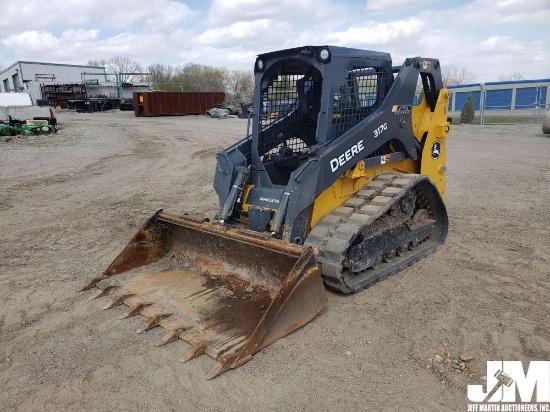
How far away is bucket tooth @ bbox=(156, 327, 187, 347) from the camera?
349cm

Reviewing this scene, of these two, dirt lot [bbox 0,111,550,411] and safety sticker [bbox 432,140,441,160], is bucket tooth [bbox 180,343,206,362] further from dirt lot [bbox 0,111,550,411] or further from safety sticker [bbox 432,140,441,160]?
safety sticker [bbox 432,140,441,160]

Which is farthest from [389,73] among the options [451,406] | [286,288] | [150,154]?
[150,154]

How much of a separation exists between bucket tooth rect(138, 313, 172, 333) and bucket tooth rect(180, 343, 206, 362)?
51 cm

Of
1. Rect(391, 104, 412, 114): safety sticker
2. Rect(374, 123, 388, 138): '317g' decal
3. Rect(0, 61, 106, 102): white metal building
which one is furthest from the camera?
Rect(0, 61, 106, 102): white metal building

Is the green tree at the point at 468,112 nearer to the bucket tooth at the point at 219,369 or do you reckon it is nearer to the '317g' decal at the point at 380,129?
the '317g' decal at the point at 380,129

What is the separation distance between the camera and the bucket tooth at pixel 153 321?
3.70 metres

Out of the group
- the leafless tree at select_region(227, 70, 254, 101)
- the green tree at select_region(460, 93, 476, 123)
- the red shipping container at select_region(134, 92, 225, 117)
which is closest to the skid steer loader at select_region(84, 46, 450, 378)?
the green tree at select_region(460, 93, 476, 123)

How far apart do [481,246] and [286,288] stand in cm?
317

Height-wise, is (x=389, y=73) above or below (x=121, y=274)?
above

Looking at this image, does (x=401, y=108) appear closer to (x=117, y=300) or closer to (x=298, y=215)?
(x=298, y=215)

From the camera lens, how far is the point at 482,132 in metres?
18.9

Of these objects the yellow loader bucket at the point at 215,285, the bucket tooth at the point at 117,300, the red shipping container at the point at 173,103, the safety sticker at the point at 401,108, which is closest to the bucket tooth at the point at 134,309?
the yellow loader bucket at the point at 215,285

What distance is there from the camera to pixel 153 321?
3725 millimetres

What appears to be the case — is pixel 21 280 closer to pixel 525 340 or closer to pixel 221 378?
pixel 221 378
